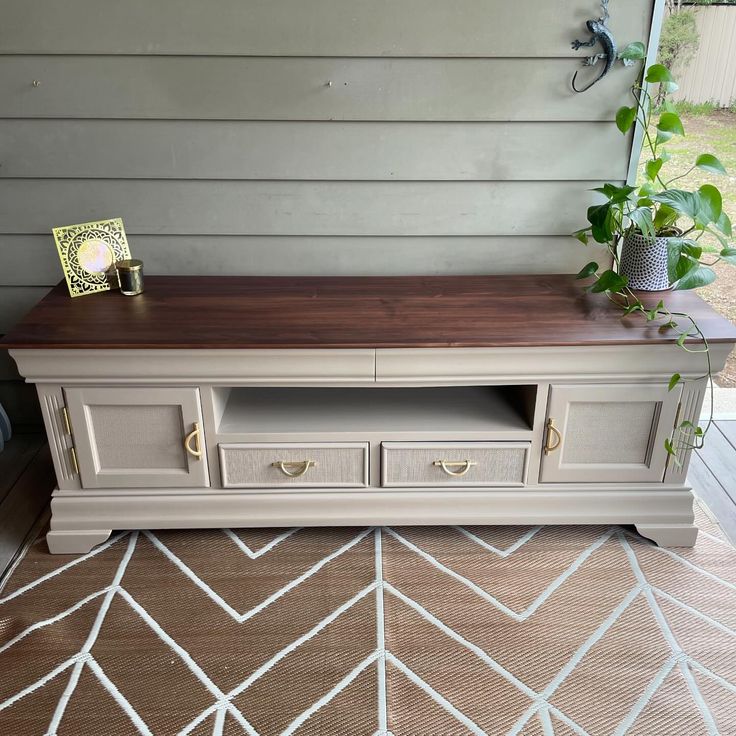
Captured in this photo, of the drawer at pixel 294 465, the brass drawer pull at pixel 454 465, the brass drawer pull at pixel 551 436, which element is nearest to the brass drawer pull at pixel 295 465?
the drawer at pixel 294 465

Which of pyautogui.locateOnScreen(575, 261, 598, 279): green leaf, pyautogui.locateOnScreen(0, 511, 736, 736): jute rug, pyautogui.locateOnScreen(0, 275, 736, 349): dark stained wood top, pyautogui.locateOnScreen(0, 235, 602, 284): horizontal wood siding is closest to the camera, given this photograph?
pyautogui.locateOnScreen(0, 511, 736, 736): jute rug

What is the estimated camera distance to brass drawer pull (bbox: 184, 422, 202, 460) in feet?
6.44

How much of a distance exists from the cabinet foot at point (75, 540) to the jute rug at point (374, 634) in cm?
4

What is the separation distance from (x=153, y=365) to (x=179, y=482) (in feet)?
1.22

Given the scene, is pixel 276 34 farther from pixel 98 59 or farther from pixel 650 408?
pixel 650 408

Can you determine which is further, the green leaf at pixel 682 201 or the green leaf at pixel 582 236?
the green leaf at pixel 582 236

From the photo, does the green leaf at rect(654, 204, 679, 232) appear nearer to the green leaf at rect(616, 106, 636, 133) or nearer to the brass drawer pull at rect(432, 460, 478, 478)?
the green leaf at rect(616, 106, 636, 133)

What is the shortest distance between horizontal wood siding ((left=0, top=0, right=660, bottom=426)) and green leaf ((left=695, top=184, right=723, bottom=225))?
1.34ft

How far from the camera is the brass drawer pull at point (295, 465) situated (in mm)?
2020

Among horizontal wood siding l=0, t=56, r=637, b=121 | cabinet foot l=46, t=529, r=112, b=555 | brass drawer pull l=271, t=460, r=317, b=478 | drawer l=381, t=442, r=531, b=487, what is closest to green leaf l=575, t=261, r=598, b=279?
horizontal wood siding l=0, t=56, r=637, b=121

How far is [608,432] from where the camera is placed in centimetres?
200

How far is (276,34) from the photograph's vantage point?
2057 mm

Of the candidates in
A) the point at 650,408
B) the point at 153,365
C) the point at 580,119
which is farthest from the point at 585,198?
the point at 153,365

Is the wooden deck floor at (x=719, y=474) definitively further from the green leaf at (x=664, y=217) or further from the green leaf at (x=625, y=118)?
the green leaf at (x=625, y=118)
